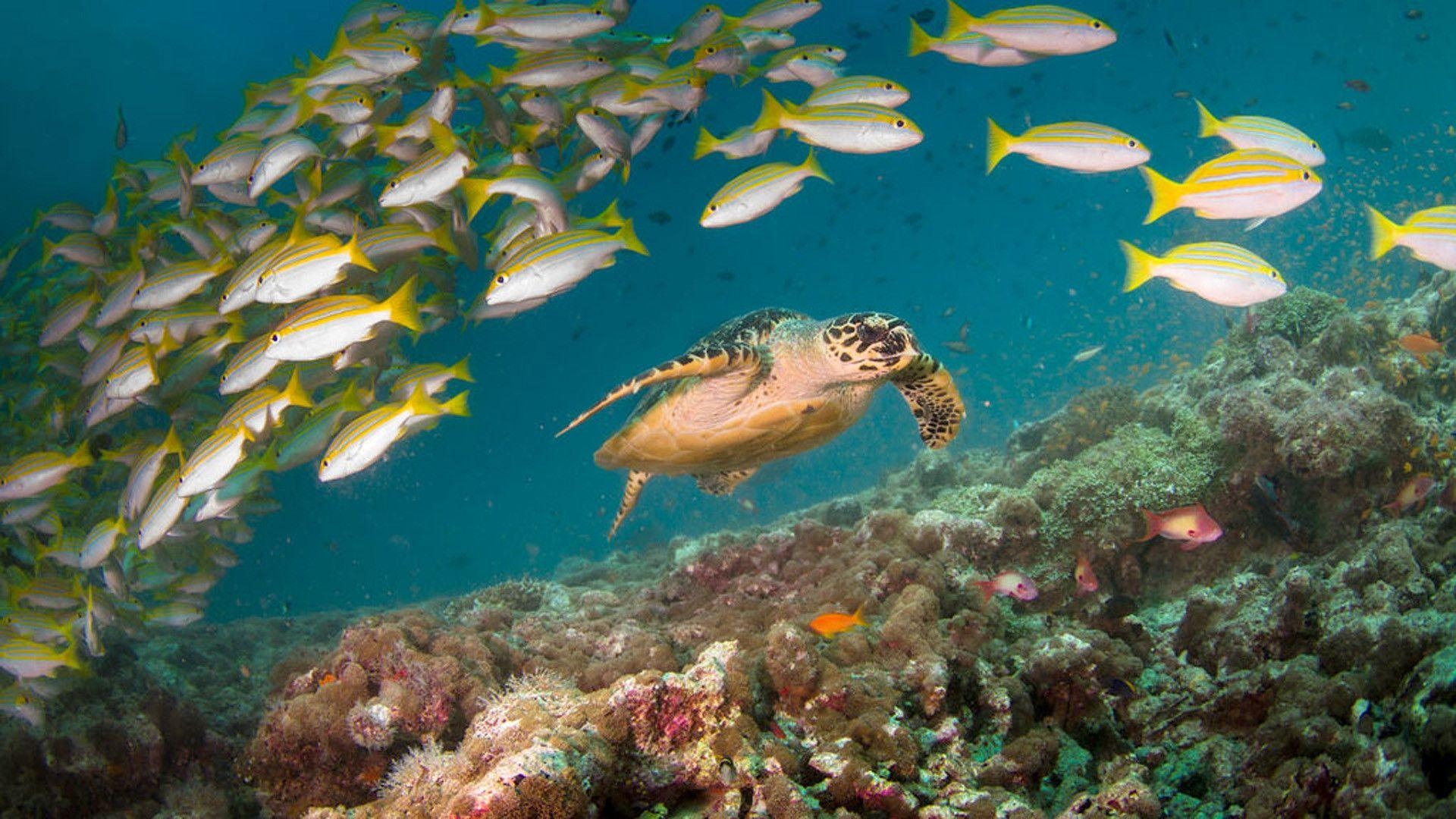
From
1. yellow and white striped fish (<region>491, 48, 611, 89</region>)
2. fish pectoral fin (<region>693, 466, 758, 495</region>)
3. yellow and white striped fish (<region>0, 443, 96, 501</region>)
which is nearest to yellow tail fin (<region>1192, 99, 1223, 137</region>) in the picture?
yellow and white striped fish (<region>491, 48, 611, 89</region>)

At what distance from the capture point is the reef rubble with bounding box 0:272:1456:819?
5.77 ft

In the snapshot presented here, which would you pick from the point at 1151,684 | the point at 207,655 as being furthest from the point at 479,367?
the point at 1151,684

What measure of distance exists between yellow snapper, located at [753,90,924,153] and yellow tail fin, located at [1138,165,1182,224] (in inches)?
53.7

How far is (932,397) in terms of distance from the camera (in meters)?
4.88

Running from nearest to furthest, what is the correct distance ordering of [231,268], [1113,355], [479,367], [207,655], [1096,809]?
[1096,809] → [231,268] → [207,655] → [1113,355] → [479,367]

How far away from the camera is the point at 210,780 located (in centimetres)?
376

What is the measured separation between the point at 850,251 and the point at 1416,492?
36.3 m

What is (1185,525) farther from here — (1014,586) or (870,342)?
(870,342)

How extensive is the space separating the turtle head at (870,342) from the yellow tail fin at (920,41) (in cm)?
241

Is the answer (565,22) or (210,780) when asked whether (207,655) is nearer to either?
(210,780)

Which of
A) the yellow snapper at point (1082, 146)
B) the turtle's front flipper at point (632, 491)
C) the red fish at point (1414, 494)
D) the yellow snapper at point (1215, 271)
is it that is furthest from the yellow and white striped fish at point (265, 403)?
the red fish at point (1414, 494)

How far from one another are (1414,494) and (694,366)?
402 cm

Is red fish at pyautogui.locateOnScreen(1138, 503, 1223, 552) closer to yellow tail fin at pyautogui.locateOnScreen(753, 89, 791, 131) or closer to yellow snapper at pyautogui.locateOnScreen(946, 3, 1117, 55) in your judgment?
yellow snapper at pyautogui.locateOnScreen(946, 3, 1117, 55)

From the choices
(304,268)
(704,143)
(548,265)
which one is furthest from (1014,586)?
(304,268)
